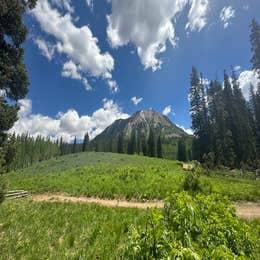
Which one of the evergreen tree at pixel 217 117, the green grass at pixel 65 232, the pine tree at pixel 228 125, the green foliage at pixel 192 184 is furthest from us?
the evergreen tree at pixel 217 117

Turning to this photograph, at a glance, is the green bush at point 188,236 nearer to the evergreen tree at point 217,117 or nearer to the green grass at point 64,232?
the green grass at point 64,232

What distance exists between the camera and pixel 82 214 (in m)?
8.48

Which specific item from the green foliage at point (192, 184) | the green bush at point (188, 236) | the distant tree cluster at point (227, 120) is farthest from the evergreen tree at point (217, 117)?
the green bush at point (188, 236)

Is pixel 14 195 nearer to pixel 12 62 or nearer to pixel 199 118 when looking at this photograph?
pixel 12 62

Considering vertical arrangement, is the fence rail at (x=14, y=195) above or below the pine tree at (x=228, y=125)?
below

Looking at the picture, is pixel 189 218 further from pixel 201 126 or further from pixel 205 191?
pixel 201 126

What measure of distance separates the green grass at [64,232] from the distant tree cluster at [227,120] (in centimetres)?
3311

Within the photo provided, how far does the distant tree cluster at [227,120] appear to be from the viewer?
38.8m

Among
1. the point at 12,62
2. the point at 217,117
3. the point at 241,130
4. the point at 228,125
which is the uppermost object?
the point at 217,117

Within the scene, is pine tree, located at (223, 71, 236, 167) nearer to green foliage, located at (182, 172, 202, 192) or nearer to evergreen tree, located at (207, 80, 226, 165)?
evergreen tree, located at (207, 80, 226, 165)

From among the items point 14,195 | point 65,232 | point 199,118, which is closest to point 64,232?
point 65,232

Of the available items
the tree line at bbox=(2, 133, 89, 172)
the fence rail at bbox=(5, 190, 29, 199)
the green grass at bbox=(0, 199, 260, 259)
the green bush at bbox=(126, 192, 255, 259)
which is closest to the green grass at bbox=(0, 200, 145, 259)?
the green grass at bbox=(0, 199, 260, 259)

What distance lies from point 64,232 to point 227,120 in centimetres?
4733

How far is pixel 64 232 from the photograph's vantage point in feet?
21.9
